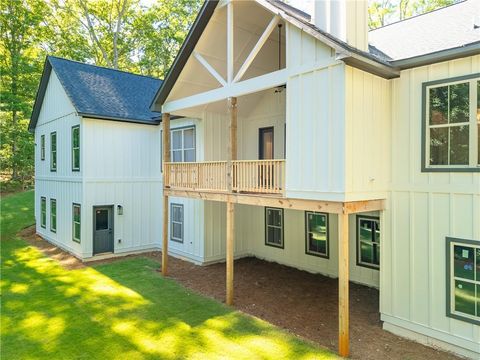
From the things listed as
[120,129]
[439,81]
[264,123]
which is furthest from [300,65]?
[120,129]

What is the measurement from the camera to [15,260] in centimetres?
1342

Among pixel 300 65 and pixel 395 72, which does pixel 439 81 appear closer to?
pixel 395 72

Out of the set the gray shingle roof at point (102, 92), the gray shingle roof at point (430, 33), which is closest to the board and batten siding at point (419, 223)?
the gray shingle roof at point (430, 33)

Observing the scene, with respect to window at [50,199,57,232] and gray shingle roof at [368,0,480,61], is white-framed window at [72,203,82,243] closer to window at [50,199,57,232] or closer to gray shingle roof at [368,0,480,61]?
window at [50,199,57,232]

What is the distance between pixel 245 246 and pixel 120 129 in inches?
296

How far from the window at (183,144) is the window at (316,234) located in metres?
5.26

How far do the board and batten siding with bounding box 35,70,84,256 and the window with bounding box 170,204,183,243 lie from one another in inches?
145

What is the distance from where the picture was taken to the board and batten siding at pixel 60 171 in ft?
47.5

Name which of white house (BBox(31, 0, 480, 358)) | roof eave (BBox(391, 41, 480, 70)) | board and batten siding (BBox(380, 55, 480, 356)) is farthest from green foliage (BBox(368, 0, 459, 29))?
board and batten siding (BBox(380, 55, 480, 356))

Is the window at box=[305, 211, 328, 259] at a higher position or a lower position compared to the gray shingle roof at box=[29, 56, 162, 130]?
lower

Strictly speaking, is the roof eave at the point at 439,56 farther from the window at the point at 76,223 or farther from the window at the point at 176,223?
the window at the point at 76,223

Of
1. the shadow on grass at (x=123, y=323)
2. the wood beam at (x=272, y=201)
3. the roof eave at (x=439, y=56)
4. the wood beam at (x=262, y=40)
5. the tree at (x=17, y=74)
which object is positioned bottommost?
the shadow on grass at (x=123, y=323)

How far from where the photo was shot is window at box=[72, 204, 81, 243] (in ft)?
46.3

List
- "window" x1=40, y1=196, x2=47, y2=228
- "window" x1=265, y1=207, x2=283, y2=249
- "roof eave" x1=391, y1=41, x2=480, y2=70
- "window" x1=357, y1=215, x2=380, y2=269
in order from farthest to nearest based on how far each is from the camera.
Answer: "window" x1=40, y1=196, x2=47, y2=228, "window" x1=265, y1=207, x2=283, y2=249, "window" x1=357, y1=215, x2=380, y2=269, "roof eave" x1=391, y1=41, x2=480, y2=70
